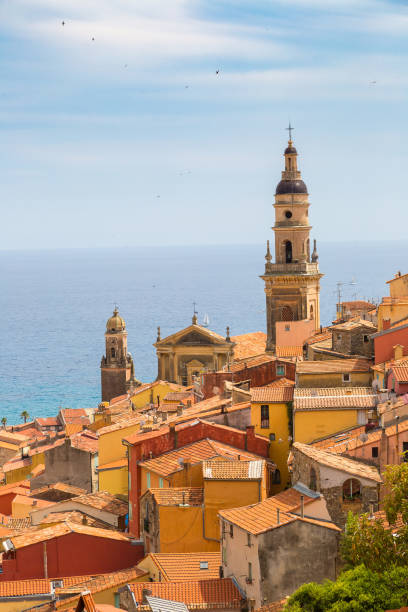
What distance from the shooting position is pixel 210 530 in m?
25.7

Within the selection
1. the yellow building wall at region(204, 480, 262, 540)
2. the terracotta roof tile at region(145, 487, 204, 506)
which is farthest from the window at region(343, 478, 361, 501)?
the terracotta roof tile at region(145, 487, 204, 506)

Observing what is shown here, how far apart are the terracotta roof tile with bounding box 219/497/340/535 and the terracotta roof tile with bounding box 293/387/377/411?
6158mm

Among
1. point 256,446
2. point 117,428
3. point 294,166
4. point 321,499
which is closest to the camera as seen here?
point 321,499

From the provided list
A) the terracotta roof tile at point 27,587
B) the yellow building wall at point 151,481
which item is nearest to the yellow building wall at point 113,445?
the yellow building wall at point 151,481

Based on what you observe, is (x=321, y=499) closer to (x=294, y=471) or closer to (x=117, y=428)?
(x=294, y=471)

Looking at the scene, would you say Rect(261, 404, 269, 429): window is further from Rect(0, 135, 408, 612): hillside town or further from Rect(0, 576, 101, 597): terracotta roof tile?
Rect(0, 576, 101, 597): terracotta roof tile

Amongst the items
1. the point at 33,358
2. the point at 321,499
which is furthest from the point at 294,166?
the point at 33,358

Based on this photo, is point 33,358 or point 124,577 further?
point 33,358

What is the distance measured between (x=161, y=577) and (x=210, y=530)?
3040mm

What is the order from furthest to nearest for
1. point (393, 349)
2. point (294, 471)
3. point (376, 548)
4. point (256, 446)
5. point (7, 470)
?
point (7, 470) < point (393, 349) < point (256, 446) < point (294, 471) < point (376, 548)

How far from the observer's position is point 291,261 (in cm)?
6259

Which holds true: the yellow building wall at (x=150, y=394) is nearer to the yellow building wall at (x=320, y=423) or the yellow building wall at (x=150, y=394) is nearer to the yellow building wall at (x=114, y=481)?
the yellow building wall at (x=114, y=481)

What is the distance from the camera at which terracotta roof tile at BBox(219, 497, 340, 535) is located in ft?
70.1

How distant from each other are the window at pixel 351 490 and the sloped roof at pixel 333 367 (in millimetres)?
10324
